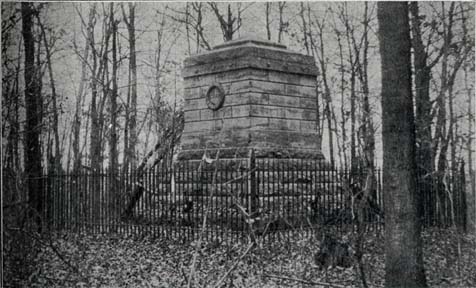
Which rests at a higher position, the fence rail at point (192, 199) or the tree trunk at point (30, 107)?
the tree trunk at point (30, 107)

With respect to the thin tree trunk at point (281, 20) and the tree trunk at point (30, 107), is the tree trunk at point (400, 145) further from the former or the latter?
the thin tree trunk at point (281, 20)

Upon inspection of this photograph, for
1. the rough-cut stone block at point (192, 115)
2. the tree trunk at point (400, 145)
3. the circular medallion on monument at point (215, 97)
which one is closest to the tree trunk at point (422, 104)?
the circular medallion on monument at point (215, 97)

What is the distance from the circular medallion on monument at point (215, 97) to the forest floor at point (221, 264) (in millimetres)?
3779

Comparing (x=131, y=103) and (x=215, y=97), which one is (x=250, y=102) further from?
(x=131, y=103)

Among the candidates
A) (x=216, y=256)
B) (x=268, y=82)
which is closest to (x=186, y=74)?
(x=268, y=82)

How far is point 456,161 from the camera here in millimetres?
12742

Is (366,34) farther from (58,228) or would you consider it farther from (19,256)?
(19,256)

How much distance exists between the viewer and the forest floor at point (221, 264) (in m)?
8.50

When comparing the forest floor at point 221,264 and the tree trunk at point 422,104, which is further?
the tree trunk at point 422,104

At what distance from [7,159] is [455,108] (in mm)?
9657

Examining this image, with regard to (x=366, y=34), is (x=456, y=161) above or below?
below

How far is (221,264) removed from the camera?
9703mm

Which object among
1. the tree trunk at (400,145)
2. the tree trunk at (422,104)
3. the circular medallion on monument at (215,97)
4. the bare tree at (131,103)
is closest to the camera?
the tree trunk at (400,145)

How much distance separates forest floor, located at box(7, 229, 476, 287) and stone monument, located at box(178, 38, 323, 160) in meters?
3.02
